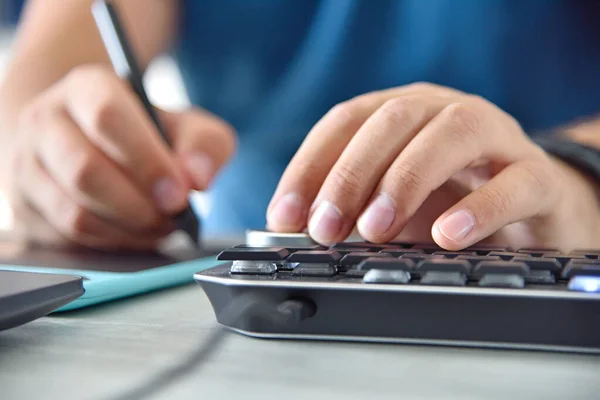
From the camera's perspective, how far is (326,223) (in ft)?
1.03

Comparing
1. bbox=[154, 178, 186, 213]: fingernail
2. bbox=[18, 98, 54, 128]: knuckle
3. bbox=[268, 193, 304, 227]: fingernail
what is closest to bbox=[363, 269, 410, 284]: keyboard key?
bbox=[268, 193, 304, 227]: fingernail

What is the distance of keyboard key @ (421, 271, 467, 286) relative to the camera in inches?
8.9

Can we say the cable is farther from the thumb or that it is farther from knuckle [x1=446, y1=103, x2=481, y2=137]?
the thumb

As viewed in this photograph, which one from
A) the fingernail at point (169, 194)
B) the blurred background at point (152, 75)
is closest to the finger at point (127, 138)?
the fingernail at point (169, 194)

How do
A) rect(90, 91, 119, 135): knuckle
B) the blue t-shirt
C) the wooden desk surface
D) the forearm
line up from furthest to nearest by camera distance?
the blue t-shirt
the forearm
rect(90, 91, 119, 135): knuckle
the wooden desk surface

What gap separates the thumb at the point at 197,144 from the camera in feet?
1.90

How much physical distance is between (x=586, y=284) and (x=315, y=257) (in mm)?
104

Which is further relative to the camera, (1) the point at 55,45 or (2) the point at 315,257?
(1) the point at 55,45

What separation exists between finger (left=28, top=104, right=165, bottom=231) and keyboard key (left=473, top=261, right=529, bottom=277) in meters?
0.36

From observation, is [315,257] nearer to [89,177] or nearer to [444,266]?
[444,266]

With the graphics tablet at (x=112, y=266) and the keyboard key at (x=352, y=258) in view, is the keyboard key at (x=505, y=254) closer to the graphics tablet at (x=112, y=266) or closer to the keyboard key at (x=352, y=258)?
the keyboard key at (x=352, y=258)

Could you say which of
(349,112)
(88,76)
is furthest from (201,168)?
(349,112)

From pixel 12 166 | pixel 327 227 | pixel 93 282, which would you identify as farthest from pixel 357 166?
pixel 12 166

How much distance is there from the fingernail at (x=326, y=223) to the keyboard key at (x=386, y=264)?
0.07 meters
